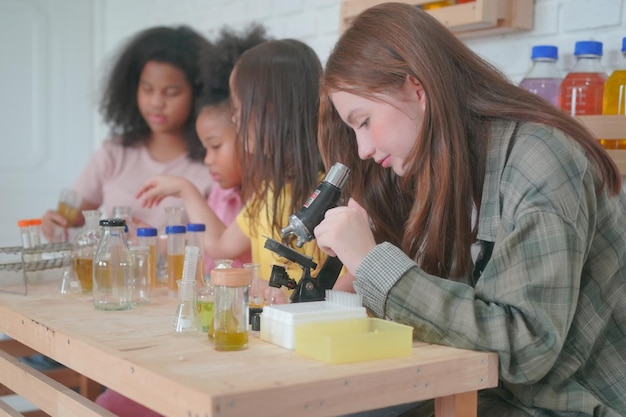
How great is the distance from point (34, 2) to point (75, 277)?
8.47ft

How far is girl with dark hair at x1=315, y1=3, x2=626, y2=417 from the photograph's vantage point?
1208 millimetres

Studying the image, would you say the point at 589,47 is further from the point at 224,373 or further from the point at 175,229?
the point at 224,373

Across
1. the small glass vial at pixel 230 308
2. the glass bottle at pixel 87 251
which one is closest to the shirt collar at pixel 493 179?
the small glass vial at pixel 230 308

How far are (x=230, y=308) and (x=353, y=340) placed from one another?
8.1 inches

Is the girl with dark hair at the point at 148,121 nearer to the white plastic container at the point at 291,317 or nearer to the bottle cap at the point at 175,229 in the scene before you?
the bottle cap at the point at 175,229

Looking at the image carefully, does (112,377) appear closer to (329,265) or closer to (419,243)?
(329,265)

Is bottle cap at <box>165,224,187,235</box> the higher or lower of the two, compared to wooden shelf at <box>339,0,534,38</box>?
lower

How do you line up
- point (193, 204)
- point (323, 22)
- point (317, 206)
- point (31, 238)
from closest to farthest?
point (317, 206) < point (31, 238) < point (193, 204) < point (323, 22)

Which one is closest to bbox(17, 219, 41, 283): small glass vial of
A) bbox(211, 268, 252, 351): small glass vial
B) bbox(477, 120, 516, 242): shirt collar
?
bbox(211, 268, 252, 351): small glass vial

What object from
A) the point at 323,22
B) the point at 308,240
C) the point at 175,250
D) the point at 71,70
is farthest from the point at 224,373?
the point at 71,70

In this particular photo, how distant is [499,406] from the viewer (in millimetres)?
1365

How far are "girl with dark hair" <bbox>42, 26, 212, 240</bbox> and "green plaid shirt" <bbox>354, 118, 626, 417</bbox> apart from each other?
167 cm

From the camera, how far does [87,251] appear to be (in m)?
1.78

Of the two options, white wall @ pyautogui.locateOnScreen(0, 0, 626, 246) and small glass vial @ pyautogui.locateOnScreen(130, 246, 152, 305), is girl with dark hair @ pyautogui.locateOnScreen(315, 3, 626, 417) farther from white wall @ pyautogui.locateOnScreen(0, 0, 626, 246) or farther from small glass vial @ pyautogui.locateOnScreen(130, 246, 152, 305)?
white wall @ pyautogui.locateOnScreen(0, 0, 626, 246)
